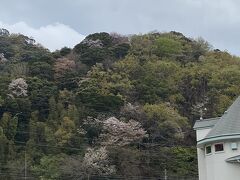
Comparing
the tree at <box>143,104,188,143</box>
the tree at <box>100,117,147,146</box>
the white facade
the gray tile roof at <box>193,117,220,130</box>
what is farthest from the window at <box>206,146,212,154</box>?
the tree at <box>143,104,188,143</box>

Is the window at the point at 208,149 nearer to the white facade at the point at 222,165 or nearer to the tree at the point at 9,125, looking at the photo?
the white facade at the point at 222,165

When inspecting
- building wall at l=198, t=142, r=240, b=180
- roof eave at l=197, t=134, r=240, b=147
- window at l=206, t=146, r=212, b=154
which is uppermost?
roof eave at l=197, t=134, r=240, b=147

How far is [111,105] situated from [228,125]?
92.1 feet

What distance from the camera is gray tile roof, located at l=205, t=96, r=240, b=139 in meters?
26.4

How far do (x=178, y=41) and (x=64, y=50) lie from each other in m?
14.3

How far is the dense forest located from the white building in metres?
17.9

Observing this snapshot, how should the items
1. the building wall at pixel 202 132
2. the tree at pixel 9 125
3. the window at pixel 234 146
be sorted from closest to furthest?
the window at pixel 234 146
the building wall at pixel 202 132
the tree at pixel 9 125

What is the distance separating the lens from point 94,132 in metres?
50.7

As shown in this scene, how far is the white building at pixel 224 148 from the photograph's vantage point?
26188mm

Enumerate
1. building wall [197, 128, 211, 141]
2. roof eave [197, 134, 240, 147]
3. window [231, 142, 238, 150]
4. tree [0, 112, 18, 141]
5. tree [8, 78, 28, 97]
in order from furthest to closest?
Answer: 1. tree [8, 78, 28, 97]
2. tree [0, 112, 18, 141]
3. building wall [197, 128, 211, 141]
4. window [231, 142, 238, 150]
5. roof eave [197, 134, 240, 147]

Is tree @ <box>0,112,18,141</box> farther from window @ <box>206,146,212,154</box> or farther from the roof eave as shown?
the roof eave

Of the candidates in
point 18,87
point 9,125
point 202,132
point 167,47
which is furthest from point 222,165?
point 167,47

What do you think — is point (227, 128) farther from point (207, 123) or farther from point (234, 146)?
point (207, 123)

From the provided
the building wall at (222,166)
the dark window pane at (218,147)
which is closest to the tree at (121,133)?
the building wall at (222,166)
